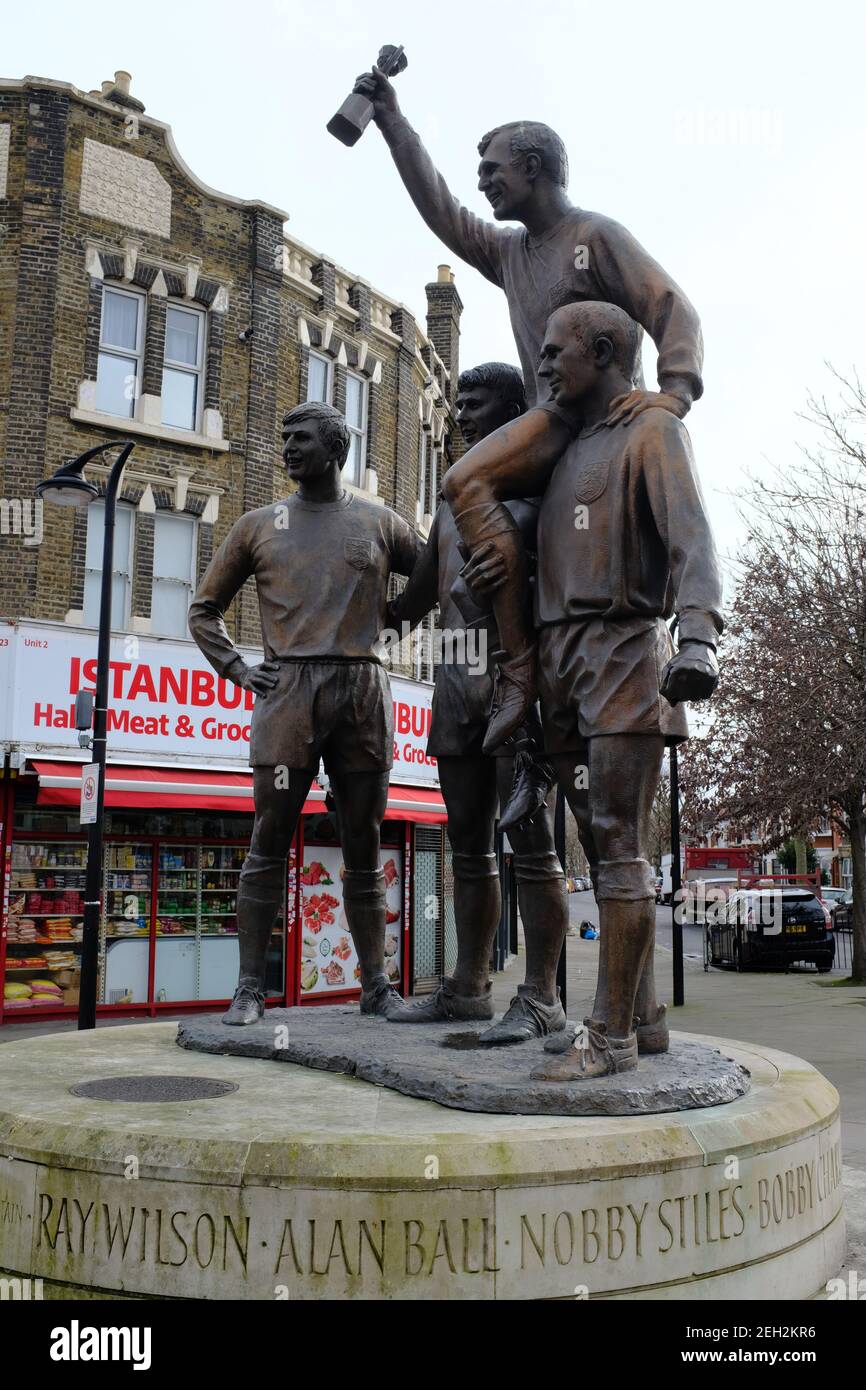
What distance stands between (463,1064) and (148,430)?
48.9ft

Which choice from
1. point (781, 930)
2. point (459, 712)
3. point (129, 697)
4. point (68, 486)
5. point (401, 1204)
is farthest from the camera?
point (781, 930)

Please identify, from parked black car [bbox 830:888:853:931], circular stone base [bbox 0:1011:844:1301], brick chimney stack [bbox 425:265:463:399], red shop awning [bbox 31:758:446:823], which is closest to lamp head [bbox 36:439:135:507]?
red shop awning [bbox 31:758:446:823]

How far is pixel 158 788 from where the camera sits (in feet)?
51.9

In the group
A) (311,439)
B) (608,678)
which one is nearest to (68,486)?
(311,439)

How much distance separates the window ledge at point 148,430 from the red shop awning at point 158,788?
4.68 metres

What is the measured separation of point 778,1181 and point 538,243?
334 cm

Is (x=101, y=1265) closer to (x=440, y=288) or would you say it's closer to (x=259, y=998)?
(x=259, y=998)

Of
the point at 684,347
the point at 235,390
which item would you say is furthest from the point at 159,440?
the point at 684,347

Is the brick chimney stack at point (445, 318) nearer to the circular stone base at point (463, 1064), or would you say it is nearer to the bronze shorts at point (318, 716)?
the bronze shorts at point (318, 716)

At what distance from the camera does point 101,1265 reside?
3.01m

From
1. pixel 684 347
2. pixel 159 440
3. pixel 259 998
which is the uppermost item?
pixel 159 440

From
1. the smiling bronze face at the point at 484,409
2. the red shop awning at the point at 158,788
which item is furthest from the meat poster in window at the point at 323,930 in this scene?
the smiling bronze face at the point at 484,409

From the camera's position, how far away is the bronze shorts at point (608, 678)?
12.7 feet

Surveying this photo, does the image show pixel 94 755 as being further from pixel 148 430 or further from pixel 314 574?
pixel 314 574
